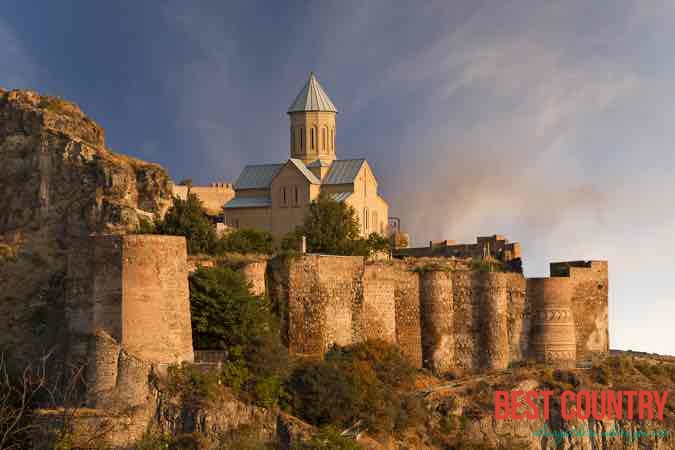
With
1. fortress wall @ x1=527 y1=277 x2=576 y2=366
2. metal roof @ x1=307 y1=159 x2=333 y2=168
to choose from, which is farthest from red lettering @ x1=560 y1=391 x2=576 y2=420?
metal roof @ x1=307 y1=159 x2=333 y2=168

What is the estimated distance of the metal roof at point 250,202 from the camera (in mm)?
62562

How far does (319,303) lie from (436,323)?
5547mm

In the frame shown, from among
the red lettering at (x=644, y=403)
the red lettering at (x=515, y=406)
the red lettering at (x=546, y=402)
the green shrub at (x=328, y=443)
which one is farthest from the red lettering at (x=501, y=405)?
the green shrub at (x=328, y=443)

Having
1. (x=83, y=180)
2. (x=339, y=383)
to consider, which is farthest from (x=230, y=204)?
(x=339, y=383)

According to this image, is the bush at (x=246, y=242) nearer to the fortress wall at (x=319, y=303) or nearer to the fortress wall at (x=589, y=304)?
the fortress wall at (x=319, y=303)

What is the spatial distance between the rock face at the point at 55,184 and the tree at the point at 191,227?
3.00 m

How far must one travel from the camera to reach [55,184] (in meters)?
47.9

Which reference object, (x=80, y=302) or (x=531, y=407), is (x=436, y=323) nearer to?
(x=531, y=407)

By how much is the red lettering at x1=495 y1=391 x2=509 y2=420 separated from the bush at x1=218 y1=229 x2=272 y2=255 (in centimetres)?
907

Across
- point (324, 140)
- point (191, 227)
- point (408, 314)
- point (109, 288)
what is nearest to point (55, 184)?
point (191, 227)

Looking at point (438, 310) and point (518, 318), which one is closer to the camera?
point (438, 310)

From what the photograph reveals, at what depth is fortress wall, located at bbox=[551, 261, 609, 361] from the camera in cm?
4591

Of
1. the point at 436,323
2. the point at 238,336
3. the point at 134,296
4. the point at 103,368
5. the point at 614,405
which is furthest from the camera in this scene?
the point at 614,405

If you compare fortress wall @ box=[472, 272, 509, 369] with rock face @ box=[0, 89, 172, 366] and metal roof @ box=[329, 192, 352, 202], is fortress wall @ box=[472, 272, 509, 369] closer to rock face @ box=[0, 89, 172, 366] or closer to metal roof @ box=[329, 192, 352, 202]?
rock face @ box=[0, 89, 172, 366]
